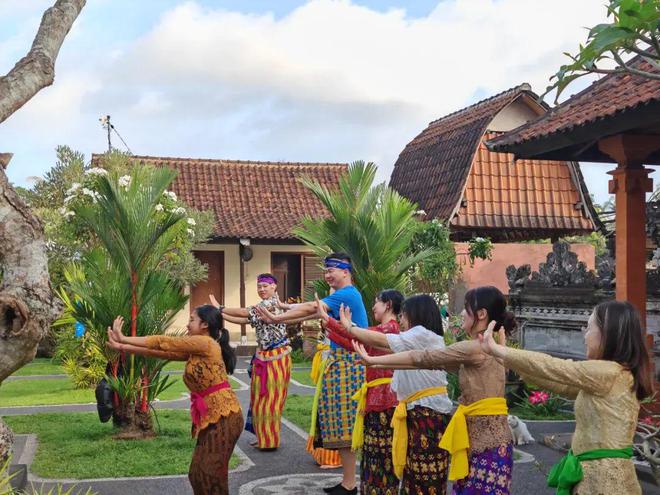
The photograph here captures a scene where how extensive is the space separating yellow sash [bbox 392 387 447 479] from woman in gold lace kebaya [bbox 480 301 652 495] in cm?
150

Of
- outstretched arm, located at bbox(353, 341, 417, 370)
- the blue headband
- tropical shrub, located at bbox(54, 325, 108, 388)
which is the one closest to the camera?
outstretched arm, located at bbox(353, 341, 417, 370)

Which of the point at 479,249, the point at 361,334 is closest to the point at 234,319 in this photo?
the point at 361,334

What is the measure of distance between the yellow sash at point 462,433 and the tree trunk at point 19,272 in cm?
222

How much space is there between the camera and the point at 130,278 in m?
8.80

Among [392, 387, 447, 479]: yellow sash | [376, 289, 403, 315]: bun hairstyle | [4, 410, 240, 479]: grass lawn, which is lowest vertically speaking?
[4, 410, 240, 479]: grass lawn

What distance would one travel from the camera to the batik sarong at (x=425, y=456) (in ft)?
16.4

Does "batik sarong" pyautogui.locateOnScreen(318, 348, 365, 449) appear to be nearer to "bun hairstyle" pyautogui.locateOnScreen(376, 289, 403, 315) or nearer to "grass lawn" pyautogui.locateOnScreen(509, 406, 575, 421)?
A: "bun hairstyle" pyautogui.locateOnScreen(376, 289, 403, 315)

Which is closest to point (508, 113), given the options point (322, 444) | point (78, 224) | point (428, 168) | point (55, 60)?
point (428, 168)

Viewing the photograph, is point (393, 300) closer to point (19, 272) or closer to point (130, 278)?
point (19, 272)

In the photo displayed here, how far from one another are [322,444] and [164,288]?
286 cm

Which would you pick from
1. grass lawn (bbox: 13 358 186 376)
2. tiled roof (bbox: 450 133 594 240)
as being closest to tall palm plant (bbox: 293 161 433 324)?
grass lawn (bbox: 13 358 186 376)

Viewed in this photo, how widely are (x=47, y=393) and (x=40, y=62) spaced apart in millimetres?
8767

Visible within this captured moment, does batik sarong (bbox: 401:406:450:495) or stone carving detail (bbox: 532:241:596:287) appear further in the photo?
stone carving detail (bbox: 532:241:596:287)

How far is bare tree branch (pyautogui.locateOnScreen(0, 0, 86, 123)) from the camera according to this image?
5.08 m
